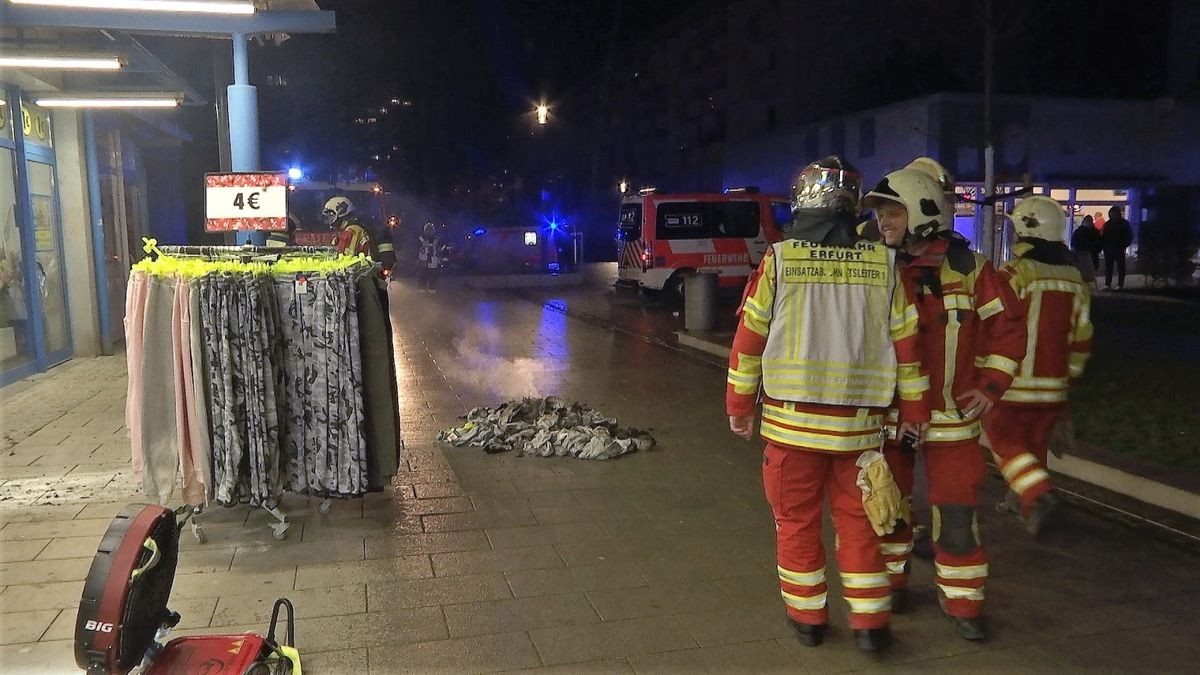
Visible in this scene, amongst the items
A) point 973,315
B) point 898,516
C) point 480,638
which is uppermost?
point 973,315

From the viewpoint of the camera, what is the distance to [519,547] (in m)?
4.88

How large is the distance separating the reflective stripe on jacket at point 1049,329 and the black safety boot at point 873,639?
1782 mm

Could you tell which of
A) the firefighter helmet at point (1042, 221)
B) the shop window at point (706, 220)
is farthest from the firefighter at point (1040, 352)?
the shop window at point (706, 220)

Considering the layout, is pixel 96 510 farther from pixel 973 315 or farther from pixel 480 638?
pixel 973 315

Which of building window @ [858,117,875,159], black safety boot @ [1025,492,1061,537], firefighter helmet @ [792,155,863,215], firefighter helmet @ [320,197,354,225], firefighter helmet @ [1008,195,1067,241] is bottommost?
black safety boot @ [1025,492,1061,537]

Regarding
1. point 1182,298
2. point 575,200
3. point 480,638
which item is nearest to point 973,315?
point 480,638

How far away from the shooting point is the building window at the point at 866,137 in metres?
24.2

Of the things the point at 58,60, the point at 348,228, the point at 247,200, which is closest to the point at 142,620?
the point at 247,200

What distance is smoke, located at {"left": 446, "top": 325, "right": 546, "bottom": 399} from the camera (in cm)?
951

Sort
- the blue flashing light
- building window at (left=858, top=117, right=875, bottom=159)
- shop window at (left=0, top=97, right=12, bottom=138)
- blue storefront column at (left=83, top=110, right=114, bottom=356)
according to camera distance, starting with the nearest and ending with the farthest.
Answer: shop window at (left=0, top=97, right=12, bottom=138), blue storefront column at (left=83, top=110, right=114, bottom=356), building window at (left=858, top=117, right=875, bottom=159), the blue flashing light

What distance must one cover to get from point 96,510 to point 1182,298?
713 inches

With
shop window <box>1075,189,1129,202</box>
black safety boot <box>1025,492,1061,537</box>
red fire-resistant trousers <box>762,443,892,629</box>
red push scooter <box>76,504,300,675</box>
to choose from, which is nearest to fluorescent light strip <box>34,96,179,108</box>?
red push scooter <box>76,504,300,675</box>

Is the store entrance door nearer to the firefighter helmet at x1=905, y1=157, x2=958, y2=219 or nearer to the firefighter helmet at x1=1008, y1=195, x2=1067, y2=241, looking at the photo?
the firefighter helmet at x1=905, y1=157, x2=958, y2=219

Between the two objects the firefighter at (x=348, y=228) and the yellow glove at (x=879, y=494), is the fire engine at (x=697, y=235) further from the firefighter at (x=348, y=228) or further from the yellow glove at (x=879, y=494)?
the yellow glove at (x=879, y=494)
